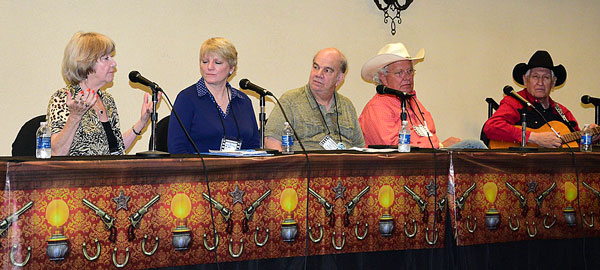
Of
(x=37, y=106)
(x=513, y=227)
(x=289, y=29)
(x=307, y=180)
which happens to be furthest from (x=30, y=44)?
(x=513, y=227)

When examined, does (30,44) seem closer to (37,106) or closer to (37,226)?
(37,106)

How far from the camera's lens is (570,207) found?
3.12 meters

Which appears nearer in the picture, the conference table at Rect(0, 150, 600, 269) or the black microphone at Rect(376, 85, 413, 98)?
the conference table at Rect(0, 150, 600, 269)

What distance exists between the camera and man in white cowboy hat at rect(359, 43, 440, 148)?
378 centimetres

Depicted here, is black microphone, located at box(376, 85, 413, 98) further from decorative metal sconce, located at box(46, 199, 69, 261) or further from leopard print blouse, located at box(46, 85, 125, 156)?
decorative metal sconce, located at box(46, 199, 69, 261)

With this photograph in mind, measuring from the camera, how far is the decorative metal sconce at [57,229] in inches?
80.7

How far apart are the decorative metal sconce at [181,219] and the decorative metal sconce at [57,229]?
0.38 m

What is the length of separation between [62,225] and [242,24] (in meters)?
2.42

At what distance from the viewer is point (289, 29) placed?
4.41 metres

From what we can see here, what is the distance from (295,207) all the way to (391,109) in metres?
1.52

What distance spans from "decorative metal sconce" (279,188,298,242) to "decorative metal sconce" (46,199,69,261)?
0.82m

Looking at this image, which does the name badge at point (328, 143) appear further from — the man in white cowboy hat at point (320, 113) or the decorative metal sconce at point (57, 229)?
the decorative metal sconce at point (57, 229)

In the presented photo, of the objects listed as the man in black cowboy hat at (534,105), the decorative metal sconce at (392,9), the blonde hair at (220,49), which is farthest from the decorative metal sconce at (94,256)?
the decorative metal sconce at (392,9)

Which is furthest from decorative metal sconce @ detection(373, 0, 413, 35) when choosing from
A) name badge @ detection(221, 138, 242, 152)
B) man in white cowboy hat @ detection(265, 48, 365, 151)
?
name badge @ detection(221, 138, 242, 152)
